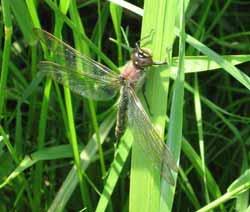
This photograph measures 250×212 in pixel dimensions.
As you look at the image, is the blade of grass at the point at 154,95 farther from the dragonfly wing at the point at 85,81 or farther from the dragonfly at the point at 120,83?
the dragonfly wing at the point at 85,81

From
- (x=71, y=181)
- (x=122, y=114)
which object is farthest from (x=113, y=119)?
(x=71, y=181)

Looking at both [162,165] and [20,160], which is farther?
[20,160]

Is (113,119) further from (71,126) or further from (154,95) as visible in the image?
(154,95)

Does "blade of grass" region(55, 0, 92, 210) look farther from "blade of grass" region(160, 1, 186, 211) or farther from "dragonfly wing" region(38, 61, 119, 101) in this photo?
"blade of grass" region(160, 1, 186, 211)

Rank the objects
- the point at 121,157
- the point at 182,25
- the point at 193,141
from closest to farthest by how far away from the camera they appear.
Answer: the point at 182,25
the point at 121,157
the point at 193,141

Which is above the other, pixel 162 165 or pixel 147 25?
pixel 147 25

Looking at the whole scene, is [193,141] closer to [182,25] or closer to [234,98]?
[234,98]

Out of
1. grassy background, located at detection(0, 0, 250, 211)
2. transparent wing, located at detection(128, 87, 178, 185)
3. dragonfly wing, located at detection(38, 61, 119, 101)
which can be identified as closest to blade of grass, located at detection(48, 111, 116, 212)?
grassy background, located at detection(0, 0, 250, 211)

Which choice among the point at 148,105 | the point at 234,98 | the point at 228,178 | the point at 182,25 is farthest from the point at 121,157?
Result: the point at 234,98
